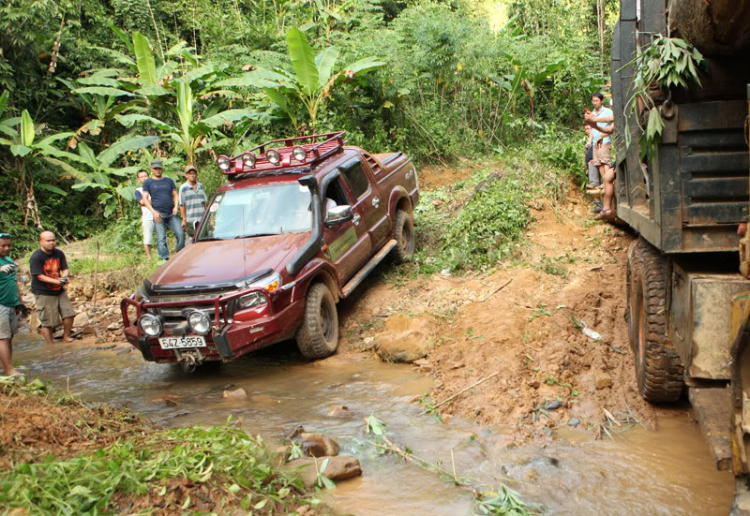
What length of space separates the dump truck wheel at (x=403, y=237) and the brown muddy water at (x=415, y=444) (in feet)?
7.89

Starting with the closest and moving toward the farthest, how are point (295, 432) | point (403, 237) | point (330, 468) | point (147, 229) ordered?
point (330, 468) < point (295, 432) < point (403, 237) < point (147, 229)

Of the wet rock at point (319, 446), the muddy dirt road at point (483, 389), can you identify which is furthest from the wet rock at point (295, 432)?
the wet rock at point (319, 446)

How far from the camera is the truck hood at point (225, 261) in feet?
20.5

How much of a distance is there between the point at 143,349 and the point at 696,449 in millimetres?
4991

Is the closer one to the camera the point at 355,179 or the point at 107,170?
the point at 355,179

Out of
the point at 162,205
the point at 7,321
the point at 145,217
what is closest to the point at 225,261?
the point at 7,321

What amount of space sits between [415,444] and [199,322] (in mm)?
2488

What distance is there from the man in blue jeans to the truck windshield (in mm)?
3204

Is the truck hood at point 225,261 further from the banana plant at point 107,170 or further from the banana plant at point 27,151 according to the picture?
the banana plant at point 27,151

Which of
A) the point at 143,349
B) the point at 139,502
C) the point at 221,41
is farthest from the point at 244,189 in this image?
the point at 221,41

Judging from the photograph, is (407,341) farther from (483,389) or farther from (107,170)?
(107,170)

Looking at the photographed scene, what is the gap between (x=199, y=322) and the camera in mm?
5992

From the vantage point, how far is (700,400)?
136 inches

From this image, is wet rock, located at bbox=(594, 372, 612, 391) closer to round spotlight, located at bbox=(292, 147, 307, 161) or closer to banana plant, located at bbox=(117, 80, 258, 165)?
round spotlight, located at bbox=(292, 147, 307, 161)
